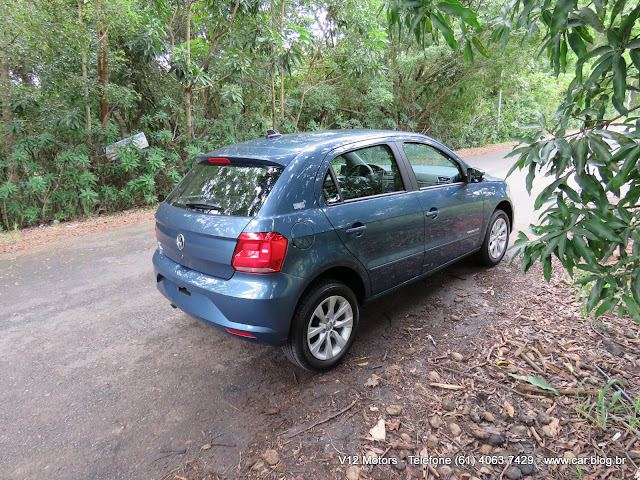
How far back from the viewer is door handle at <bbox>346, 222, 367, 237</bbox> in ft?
9.59

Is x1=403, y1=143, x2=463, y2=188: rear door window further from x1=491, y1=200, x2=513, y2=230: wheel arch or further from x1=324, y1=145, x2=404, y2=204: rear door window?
x1=491, y1=200, x2=513, y2=230: wheel arch

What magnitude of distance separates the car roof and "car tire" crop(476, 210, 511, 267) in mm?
1746

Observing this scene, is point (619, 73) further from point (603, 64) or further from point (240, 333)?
point (240, 333)

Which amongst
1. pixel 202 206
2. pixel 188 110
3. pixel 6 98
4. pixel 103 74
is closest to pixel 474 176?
pixel 202 206

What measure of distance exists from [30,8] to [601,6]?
8498 millimetres

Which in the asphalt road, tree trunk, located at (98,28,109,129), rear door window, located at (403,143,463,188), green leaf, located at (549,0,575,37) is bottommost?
the asphalt road

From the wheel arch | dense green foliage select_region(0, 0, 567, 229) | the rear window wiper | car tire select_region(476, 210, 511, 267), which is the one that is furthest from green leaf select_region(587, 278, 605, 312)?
dense green foliage select_region(0, 0, 567, 229)

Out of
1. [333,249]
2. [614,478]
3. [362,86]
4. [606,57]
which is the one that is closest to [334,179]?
[333,249]

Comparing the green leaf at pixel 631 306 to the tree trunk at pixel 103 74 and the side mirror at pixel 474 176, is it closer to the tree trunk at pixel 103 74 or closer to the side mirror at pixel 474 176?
the side mirror at pixel 474 176

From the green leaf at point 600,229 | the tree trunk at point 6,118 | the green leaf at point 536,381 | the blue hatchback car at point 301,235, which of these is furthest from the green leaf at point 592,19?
the tree trunk at point 6,118

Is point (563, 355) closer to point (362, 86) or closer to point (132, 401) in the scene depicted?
point (132, 401)

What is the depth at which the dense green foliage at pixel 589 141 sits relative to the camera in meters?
1.61

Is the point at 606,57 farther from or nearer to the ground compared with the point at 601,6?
nearer to the ground

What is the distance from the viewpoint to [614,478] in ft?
6.50
